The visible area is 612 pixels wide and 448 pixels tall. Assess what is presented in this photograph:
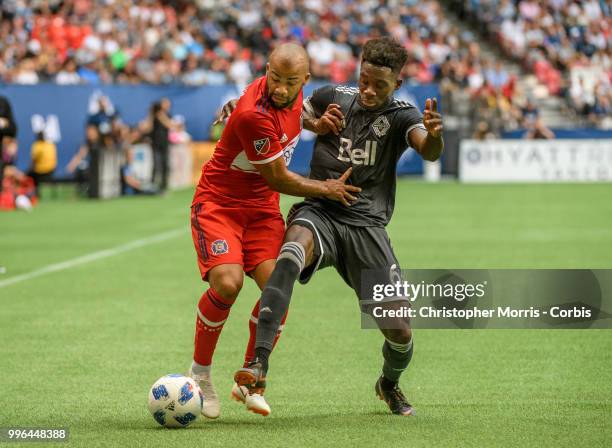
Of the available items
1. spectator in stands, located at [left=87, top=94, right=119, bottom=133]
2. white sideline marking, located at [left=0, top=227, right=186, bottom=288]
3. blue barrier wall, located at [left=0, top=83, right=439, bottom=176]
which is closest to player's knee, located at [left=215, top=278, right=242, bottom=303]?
white sideline marking, located at [left=0, top=227, right=186, bottom=288]

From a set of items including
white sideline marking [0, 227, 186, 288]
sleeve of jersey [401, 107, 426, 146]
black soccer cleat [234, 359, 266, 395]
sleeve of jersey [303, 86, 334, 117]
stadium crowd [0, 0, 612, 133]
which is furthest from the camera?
stadium crowd [0, 0, 612, 133]

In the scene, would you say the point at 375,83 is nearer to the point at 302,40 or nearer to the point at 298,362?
the point at 298,362

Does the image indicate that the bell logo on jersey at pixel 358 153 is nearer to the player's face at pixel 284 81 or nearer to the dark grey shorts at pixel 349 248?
the dark grey shorts at pixel 349 248

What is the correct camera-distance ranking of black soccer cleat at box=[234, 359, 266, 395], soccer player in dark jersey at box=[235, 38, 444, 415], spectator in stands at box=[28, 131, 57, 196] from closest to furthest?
black soccer cleat at box=[234, 359, 266, 395] < soccer player in dark jersey at box=[235, 38, 444, 415] < spectator in stands at box=[28, 131, 57, 196]

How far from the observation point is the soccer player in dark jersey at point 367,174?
21.8 feet

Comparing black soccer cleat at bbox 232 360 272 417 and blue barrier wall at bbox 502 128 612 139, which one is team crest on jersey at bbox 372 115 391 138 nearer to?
black soccer cleat at bbox 232 360 272 417

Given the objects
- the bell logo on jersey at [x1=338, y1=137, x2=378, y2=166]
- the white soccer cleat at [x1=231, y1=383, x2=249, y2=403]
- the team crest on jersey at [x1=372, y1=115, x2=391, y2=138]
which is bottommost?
the white soccer cleat at [x1=231, y1=383, x2=249, y2=403]

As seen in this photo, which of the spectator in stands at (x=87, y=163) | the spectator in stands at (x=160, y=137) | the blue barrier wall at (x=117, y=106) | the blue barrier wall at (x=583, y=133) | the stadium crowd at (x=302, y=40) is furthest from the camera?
the stadium crowd at (x=302, y=40)

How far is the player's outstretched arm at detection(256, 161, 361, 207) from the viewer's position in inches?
259

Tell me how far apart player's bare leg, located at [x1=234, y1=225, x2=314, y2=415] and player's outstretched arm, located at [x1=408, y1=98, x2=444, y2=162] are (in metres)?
0.78

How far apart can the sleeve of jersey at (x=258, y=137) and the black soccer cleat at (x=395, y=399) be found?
1.46m

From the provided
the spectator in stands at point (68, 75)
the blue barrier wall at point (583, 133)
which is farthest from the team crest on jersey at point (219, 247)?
the blue barrier wall at point (583, 133)

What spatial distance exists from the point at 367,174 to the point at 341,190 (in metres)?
0.27

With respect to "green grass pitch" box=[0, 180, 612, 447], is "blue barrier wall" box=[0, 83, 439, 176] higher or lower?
lower
